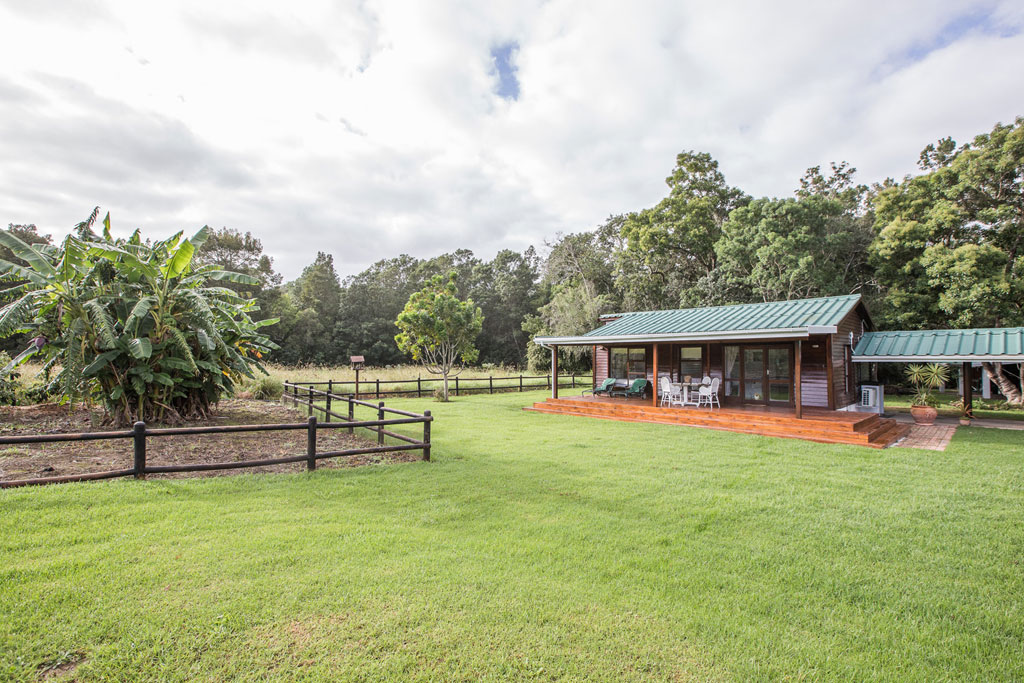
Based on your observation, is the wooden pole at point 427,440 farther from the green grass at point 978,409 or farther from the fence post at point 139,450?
the green grass at point 978,409

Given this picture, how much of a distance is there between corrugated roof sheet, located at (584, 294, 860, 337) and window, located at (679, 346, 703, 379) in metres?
1.00

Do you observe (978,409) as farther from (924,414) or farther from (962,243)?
(962,243)

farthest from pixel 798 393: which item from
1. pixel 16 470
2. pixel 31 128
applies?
pixel 31 128

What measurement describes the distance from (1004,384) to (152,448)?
89.0ft

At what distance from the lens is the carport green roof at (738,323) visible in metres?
11.6

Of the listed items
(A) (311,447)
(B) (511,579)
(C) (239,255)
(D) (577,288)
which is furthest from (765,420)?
(C) (239,255)

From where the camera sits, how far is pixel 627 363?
56.3ft

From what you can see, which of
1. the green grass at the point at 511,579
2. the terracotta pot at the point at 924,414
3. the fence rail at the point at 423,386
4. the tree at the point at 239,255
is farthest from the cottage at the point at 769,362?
the tree at the point at 239,255

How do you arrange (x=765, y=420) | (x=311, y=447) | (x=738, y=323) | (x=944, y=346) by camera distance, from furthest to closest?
(x=738, y=323) → (x=944, y=346) → (x=765, y=420) → (x=311, y=447)

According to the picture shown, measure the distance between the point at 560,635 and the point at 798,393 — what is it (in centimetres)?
1014

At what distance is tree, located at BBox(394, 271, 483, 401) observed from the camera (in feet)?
62.9

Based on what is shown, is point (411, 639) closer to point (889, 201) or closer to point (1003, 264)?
point (1003, 264)

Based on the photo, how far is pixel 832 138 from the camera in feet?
63.9

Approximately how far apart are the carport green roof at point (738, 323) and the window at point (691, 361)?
1001 mm
